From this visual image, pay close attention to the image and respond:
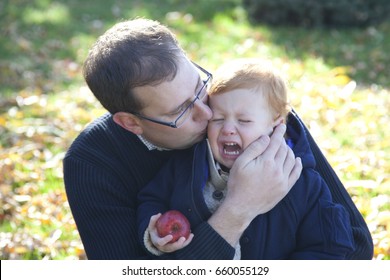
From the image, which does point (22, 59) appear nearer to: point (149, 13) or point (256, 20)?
point (149, 13)

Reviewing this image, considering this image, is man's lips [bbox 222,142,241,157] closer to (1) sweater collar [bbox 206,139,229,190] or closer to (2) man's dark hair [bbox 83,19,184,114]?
(1) sweater collar [bbox 206,139,229,190]

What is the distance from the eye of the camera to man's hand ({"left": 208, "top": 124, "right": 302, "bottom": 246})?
2701mm

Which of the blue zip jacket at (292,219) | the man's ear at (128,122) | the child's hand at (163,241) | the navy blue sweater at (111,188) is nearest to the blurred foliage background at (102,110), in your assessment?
the navy blue sweater at (111,188)

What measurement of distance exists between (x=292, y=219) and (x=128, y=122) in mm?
895

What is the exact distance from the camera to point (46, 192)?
16.2ft

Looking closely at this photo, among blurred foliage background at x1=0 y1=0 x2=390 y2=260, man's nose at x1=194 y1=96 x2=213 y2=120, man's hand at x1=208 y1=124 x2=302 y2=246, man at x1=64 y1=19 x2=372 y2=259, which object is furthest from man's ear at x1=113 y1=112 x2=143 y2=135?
blurred foliage background at x1=0 y1=0 x2=390 y2=260

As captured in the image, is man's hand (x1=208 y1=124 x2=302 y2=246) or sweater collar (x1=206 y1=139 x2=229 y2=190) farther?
sweater collar (x1=206 y1=139 x2=229 y2=190)

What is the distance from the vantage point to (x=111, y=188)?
3010 mm

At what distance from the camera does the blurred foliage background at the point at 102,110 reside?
4512 mm

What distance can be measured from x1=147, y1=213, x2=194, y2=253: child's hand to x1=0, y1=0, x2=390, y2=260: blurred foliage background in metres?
1.53

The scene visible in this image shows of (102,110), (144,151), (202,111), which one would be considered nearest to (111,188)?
(144,151)

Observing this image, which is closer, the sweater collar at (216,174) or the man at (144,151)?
the man at (144,151)

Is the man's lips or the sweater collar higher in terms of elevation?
the man's lips

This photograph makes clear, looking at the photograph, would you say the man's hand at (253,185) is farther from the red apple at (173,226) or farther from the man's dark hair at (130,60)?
the man's dark hair at (130,60)
